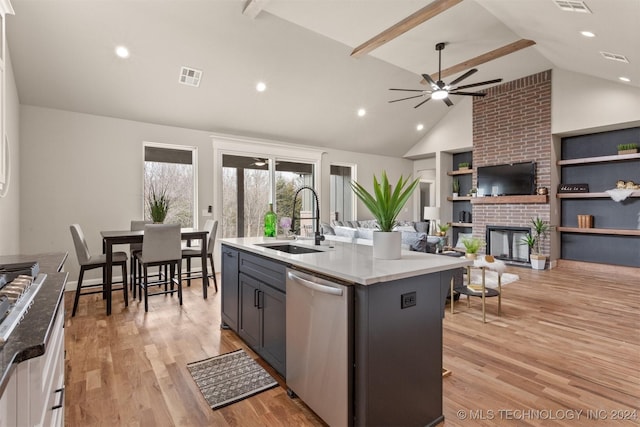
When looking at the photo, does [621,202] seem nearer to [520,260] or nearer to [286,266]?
[520,260]

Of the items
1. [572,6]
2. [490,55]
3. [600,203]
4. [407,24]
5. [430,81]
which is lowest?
[600,203]

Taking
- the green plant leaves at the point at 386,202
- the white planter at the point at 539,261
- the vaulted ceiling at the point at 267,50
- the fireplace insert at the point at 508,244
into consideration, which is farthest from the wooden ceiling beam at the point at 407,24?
the white planter at the point at 539,261

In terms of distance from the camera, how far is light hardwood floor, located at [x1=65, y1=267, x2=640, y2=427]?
71.6 inches

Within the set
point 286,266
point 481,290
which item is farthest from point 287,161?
point 286,266

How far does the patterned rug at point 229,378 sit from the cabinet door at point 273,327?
121 mm

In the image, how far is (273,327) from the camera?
2.21 metres

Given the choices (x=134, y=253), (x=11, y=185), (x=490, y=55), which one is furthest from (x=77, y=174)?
(x=490, y=55)

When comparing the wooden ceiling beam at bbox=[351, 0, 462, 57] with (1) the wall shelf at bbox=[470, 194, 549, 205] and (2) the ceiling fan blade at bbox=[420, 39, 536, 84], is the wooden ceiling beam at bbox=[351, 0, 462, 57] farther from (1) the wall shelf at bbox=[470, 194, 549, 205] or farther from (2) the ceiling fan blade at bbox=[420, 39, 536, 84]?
(1) the wall shelf at bbox=[470, 194, 549, 205]

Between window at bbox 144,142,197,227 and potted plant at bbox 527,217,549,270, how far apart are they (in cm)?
631

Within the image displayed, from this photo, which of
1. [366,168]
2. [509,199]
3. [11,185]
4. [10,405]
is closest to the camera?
[10,405]

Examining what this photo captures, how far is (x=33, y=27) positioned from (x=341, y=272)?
424 centimetres

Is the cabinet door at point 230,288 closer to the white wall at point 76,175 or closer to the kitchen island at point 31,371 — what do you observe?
the kitchen island at point 31,371

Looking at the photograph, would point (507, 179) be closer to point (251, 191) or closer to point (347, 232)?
point (347, 232)

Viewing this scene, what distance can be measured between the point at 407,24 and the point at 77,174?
4.93 m
